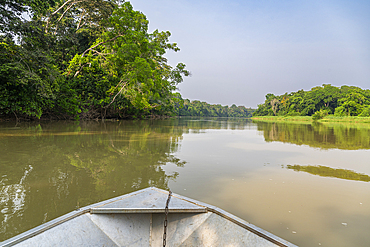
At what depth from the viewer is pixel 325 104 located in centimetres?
6975

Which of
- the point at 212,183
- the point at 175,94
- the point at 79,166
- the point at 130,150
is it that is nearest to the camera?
the point at 212,183

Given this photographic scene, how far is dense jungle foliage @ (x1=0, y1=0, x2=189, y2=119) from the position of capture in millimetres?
11117

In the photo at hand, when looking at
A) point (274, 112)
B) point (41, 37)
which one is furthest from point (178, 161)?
point (274, 112)

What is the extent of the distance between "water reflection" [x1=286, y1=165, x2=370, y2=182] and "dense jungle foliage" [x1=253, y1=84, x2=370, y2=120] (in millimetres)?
50999

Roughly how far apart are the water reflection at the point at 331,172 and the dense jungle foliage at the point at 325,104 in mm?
50999

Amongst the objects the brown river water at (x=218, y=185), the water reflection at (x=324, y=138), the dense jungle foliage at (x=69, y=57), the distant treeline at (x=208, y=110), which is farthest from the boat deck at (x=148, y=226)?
the distant treeline at (x=208, y=110)

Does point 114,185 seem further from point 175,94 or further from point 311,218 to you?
point 175,94

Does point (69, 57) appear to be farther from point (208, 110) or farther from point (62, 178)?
point (208, 110)

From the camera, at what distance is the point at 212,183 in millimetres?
3721

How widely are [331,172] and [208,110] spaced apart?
115 metres

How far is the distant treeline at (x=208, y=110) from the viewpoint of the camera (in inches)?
3780

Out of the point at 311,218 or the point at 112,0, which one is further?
the point at 112,0

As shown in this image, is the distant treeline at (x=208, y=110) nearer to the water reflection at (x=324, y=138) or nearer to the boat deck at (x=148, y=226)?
the water reflection at (x=324, y=138)

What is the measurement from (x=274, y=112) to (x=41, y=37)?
289ft
